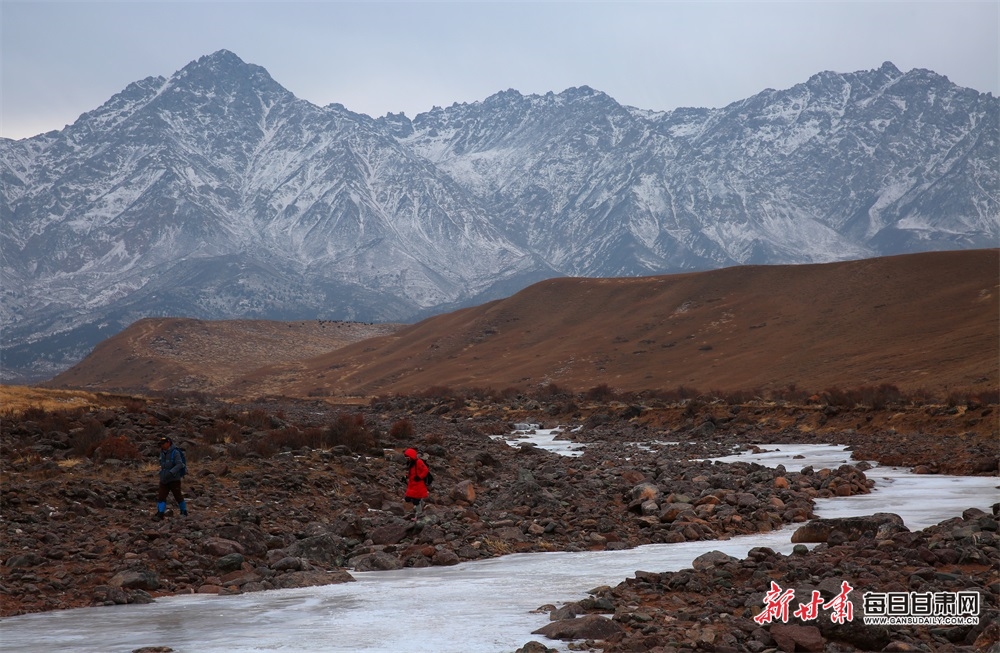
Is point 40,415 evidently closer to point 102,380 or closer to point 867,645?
point 867,645

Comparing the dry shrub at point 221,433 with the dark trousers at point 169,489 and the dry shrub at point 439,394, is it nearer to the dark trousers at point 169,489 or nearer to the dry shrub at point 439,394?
the dark trousers at point 169,489

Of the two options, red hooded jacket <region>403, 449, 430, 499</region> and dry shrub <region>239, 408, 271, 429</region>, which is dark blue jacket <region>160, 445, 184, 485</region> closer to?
red hooded jacket <region>403, 449, 430, 499</region>

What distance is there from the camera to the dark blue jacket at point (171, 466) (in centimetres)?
1786

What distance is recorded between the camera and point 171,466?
17953 millimetres

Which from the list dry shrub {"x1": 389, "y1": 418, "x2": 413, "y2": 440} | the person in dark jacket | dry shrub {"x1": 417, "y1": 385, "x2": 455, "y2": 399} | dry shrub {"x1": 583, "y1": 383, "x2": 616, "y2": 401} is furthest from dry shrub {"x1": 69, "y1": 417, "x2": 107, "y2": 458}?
dry shrub {"x1": 417, "y1": 385, "x2": 455, "y2": 399}

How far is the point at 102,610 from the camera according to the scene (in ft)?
40.7

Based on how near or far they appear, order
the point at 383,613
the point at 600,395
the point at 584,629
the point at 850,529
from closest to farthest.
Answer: the point at 584,629, the point at 383,613, the point at 850,529, the point at 600,395

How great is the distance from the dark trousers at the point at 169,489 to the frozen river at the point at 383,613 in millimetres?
5013

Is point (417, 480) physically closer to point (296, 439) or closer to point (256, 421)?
point (296, 439)

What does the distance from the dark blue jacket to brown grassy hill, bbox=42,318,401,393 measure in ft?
313

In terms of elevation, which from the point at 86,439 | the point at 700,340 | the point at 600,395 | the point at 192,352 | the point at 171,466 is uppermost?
the point at 192,352

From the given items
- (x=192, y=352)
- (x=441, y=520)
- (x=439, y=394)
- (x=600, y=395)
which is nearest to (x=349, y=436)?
(x=441, y=520)

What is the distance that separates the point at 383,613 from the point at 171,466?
796cm

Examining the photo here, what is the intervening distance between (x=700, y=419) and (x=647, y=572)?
33.2 m
